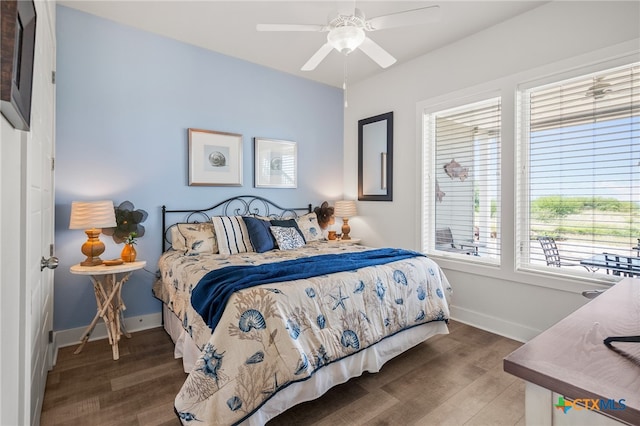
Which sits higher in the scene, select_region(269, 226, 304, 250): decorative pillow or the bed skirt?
select_region(269, 226, 304, 250): decorative pillow

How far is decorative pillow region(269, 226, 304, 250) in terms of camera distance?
332 centimetres

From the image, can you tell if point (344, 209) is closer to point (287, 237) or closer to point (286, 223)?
point (286, 223)

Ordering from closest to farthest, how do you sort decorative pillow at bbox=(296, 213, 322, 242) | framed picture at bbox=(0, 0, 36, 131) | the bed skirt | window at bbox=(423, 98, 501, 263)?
framed picture at bbox=(0, 0, 36, 131) → the bed skirt → window at bbox=(423, 98, 501, 263) → decorative pillow at bbox=(296, 213, 322, 242)

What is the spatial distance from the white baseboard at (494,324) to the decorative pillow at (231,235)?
90.5 inches

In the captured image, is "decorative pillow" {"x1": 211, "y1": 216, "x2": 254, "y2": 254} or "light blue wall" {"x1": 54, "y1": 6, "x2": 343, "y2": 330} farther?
"decorative pillow" {"x1": 211, "y1": 216, "x2": 254, "y2": 254}

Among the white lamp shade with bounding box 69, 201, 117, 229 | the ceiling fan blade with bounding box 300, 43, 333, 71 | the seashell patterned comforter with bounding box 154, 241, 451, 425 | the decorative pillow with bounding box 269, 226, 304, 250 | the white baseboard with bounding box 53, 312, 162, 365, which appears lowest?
the white baseboard with bounding box 53, 312, 162, 365

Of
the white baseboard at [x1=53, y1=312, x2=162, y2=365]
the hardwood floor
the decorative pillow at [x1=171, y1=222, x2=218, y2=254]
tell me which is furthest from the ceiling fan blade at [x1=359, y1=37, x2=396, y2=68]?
the white baseboard at [x1=53, y1=312, x2=162, y2=365]

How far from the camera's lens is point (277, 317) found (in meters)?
1.71

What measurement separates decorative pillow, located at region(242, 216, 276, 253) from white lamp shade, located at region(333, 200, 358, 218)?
4.03 ft

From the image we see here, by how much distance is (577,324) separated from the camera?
94cm

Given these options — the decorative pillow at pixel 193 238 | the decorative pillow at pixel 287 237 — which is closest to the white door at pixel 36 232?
the decorative pillow at pixel 193 238

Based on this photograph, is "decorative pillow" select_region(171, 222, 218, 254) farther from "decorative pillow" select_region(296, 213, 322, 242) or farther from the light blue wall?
"decorative pillow" select_region(296, 213, 322, 242)

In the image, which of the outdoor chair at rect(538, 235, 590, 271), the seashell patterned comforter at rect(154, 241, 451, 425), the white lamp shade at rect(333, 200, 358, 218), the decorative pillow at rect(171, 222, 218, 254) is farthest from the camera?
the white lamp shade at rect(333, 200, 358, 218)

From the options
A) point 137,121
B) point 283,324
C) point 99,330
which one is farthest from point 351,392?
point 137,121
